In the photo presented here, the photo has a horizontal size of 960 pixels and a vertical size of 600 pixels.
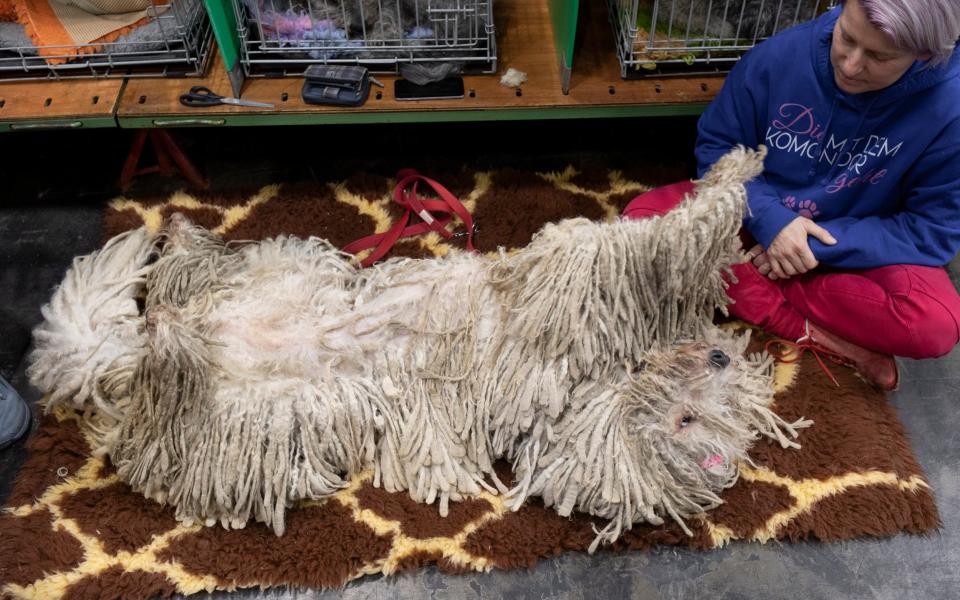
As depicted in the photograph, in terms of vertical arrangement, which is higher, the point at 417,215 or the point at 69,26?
the point at 69,26

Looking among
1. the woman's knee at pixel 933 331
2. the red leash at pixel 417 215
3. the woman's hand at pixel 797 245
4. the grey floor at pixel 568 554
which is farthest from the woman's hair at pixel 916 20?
the red leash at pixel 417 215

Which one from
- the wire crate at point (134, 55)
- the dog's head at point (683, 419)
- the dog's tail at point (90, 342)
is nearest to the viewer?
the dog's head at point (683, 419)

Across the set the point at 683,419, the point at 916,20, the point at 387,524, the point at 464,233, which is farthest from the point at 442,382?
the point at 916,20

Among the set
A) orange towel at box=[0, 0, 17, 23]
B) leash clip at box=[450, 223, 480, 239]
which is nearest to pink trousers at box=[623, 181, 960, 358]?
leash clip at box=[450, 223, 480, 239]

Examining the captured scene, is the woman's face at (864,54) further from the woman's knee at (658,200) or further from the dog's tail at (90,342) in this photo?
the dog's tail at (90,342)

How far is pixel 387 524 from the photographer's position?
124 centimetres

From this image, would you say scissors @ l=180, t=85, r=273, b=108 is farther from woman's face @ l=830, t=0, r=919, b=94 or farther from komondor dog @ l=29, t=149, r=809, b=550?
woman's face @ l=830, t=0, r=919, b=94

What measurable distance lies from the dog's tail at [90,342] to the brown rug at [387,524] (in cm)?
11

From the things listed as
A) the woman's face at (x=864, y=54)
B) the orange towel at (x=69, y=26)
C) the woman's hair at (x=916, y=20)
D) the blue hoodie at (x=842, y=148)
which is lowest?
the blue hoodie at (x=842, y=148)

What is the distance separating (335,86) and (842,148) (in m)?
0.93

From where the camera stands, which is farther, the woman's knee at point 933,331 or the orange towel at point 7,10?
the orange towel at point 7,10

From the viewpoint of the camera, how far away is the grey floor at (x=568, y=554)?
1223 mm

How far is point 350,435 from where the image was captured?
120cm

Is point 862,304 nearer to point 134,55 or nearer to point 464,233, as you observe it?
point 464,233
